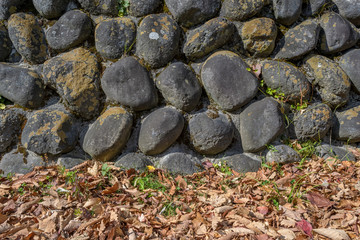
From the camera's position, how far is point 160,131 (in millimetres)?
2539

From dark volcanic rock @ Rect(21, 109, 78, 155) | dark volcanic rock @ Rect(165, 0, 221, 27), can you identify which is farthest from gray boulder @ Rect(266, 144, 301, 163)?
dark volcanic rock @ Rect(21, 109, 78, 155)

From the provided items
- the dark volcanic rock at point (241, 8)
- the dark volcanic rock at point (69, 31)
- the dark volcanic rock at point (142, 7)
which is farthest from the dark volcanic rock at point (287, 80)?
the dark volcanic rock at point (69, 31)

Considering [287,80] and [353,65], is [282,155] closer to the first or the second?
[287,80]

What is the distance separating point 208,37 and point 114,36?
3.21 feet

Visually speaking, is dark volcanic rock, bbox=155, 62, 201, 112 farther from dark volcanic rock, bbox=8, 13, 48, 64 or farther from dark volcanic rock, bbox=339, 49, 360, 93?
dark volcanic rock, bbox=339, 49, 360, 93

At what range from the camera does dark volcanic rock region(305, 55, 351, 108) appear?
104 inches

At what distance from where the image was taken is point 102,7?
9.16ft

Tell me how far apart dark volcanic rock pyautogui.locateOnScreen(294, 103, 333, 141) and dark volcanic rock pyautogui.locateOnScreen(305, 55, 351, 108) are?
5.1 inches

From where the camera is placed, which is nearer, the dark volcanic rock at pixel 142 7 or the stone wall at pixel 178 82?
the stone wall at pixel 178 82

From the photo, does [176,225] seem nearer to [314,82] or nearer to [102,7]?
[314,82]

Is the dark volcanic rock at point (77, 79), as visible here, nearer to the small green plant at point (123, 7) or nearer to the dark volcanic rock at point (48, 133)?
the dark volcanic rock at point (48, 133)

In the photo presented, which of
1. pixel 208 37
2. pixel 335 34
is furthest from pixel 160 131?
pixel 335 34

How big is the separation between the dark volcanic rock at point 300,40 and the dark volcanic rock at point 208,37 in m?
0.59

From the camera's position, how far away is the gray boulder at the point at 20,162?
2.61 metres
